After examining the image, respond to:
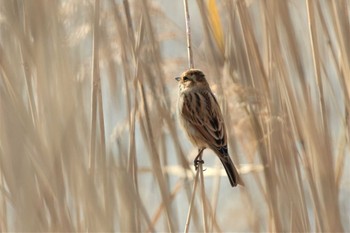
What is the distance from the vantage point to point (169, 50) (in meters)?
3.14

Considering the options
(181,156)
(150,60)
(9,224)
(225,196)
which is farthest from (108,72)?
(225,196)

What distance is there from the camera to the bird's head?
3267 mm

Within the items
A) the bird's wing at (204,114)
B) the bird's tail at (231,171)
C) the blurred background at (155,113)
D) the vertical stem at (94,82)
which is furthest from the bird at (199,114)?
the vertical stem at (94,82)

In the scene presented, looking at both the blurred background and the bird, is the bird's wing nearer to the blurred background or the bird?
the bird

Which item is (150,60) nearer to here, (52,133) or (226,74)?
(226,74)

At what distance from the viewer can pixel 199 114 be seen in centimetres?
359

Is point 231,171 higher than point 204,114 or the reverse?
the reverse

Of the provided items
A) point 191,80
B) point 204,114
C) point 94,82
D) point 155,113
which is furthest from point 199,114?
point 94,82

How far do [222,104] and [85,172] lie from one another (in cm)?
89

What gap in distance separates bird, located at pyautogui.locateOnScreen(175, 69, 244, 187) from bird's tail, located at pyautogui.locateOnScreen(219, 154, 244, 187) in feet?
0.63

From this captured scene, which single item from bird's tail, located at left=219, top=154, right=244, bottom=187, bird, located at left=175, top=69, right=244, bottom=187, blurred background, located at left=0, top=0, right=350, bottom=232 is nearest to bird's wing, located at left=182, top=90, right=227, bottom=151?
bird, located at left=175, top=69, right=244, bottom=187

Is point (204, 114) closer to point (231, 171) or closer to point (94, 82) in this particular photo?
point (231, 171)

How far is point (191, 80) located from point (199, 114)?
28 cm

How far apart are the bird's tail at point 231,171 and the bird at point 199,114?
19 cm
